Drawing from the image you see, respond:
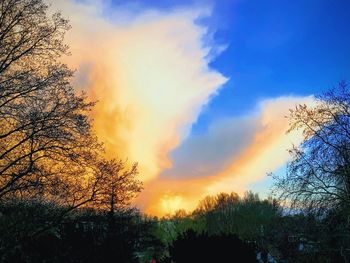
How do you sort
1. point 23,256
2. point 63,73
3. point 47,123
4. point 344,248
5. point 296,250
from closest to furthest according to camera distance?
point 23,256
point 47,123
point 63,73
point 344,248
point 296,250

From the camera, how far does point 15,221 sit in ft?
42.4

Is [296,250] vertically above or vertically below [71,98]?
below

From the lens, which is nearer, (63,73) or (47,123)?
(47,123)

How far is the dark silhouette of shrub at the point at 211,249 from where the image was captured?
8.44 metres

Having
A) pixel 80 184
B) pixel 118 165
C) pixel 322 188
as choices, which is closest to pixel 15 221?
pixel 80 184

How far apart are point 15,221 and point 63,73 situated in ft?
16.6

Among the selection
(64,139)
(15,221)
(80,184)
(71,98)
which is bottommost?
(15,221)

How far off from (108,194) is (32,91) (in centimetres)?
411

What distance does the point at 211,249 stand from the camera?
27.8ft

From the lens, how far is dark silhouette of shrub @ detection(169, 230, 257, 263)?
8438mm

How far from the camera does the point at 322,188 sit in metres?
19.8

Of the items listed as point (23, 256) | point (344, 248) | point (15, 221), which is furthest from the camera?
point (344, 248)

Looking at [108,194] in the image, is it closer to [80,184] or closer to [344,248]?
[80,184]

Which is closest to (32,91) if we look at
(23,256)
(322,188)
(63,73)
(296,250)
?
(63,73)
